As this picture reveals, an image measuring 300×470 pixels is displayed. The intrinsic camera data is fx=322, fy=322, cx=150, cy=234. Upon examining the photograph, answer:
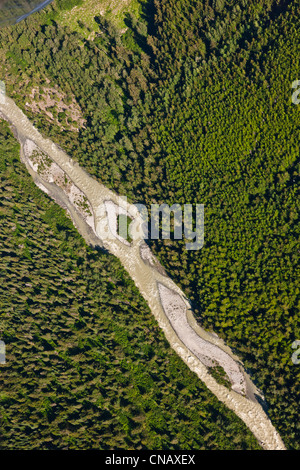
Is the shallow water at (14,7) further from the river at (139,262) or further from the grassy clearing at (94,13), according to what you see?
the grassy clearing at (94,13)

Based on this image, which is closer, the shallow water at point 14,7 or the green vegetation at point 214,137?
the shallow water at point 14,7

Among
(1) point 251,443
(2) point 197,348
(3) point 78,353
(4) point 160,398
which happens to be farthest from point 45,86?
(1) point 251,443

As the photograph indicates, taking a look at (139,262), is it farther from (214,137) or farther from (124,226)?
(214,137)

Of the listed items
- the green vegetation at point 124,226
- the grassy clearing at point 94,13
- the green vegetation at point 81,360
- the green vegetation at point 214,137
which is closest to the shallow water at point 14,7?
the green vegetation at point 214,137

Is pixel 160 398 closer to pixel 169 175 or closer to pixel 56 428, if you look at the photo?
pixel 56 428

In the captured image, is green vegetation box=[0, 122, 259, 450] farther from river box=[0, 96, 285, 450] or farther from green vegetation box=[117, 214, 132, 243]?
green vegetation box=[117, 214, 132, 243]

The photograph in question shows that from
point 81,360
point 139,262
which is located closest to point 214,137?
point 139,262
